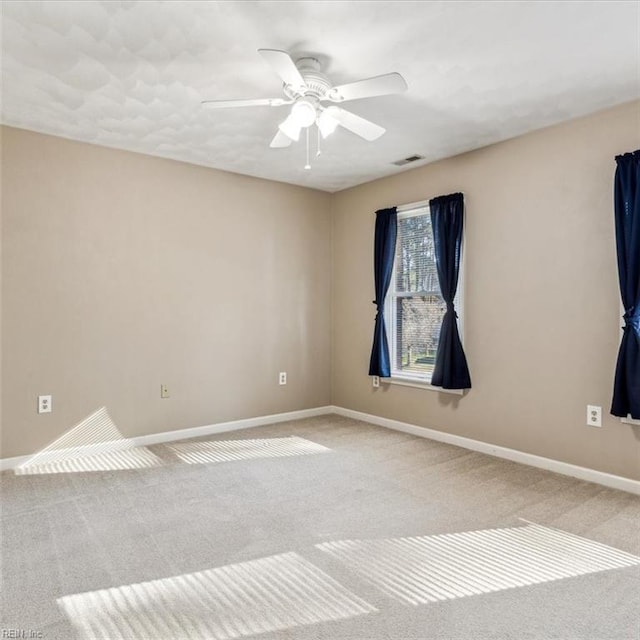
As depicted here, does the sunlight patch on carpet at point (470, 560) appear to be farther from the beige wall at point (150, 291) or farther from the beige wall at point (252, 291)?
the beige wall at point (150, 291)

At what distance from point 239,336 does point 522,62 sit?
10.4 ft

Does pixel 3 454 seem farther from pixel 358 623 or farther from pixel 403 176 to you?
pixel 403 176

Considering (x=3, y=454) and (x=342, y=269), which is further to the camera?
(x=342, y=269)

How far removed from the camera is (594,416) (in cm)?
317

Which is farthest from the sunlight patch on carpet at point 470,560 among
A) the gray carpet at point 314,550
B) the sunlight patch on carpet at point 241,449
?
the sunlight patch on carpet at point 241,449

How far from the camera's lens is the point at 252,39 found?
2303 millimetres

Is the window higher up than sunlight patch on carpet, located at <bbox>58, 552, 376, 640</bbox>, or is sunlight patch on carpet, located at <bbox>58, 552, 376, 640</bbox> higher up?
the window

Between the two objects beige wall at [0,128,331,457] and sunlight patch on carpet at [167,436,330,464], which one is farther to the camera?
sunlight patch on carpet at [167,436,330,464]

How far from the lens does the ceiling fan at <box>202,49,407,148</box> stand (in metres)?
2.23

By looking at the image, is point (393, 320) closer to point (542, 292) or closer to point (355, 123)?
point (542, 292)

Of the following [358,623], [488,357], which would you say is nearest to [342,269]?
[488,357]

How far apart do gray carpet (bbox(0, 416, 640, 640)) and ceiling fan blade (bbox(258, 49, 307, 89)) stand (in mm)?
2246

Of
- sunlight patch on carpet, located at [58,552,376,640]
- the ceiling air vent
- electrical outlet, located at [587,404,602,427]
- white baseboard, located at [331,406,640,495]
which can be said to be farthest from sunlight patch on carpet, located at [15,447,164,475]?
the ceiling air vent

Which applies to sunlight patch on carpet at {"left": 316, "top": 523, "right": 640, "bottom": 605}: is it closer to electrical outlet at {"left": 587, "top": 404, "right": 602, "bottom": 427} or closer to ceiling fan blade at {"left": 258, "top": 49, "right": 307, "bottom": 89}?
electrical outlet at {"left": 587, "top": 404, "right": 602, "bottom": 427}
